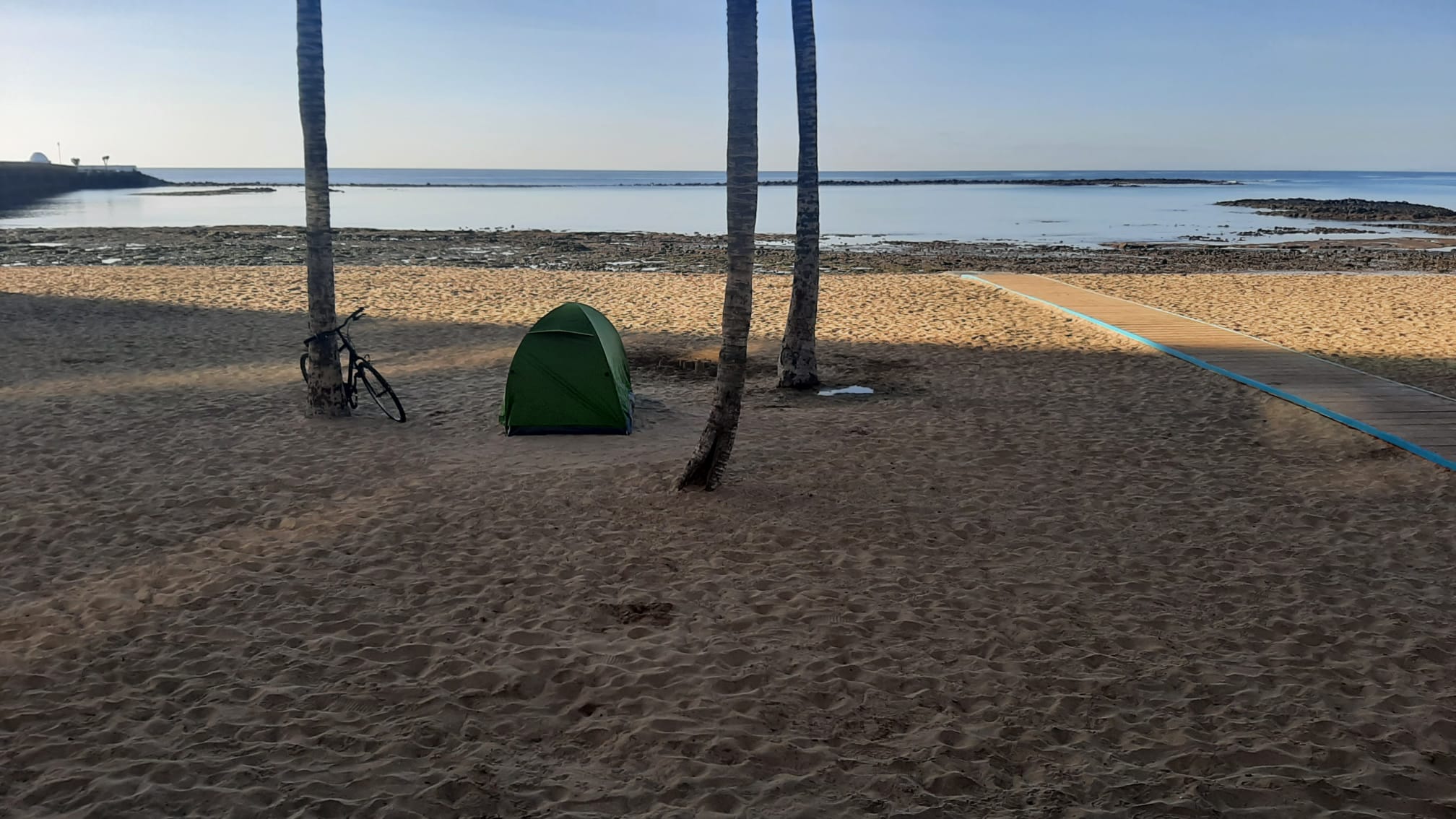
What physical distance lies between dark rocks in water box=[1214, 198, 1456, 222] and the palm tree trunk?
2200 inches

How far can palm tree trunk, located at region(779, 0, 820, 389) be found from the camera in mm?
11055

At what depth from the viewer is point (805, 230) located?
1163 cm

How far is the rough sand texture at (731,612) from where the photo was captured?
439cm

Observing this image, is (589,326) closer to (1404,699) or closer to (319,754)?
(319,754)

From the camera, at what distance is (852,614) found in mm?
6129

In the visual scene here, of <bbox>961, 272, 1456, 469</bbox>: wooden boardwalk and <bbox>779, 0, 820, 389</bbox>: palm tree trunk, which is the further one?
<bbox>779, 0, 820, 389</bbox>: palm tree trunk

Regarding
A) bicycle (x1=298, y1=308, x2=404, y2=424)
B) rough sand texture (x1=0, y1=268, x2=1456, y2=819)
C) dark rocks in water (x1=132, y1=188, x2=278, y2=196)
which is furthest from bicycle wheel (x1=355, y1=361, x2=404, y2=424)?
dark rocks in water (x1=132, y1=188, x2=278, y2=196)

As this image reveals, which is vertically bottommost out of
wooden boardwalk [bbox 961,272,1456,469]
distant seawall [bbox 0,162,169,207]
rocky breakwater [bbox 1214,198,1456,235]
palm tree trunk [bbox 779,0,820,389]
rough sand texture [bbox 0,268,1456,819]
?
rough sand texture [bbox 0,268,1456,819]

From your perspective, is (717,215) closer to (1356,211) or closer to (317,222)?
(1356,211)

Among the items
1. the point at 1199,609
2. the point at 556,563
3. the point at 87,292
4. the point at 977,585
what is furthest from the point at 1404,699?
the point at 87,292

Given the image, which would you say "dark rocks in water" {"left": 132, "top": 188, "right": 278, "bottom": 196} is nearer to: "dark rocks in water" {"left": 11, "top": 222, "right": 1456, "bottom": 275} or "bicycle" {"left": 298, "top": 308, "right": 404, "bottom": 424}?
"dark rocks in water" {"left": 11, "top": 222, "right": 1456, "bottom": 275}

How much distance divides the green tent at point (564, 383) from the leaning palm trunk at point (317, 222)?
218cm

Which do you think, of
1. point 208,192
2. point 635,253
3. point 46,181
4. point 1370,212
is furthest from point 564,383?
point 208,192

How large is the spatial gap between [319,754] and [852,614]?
3165 millimetres
